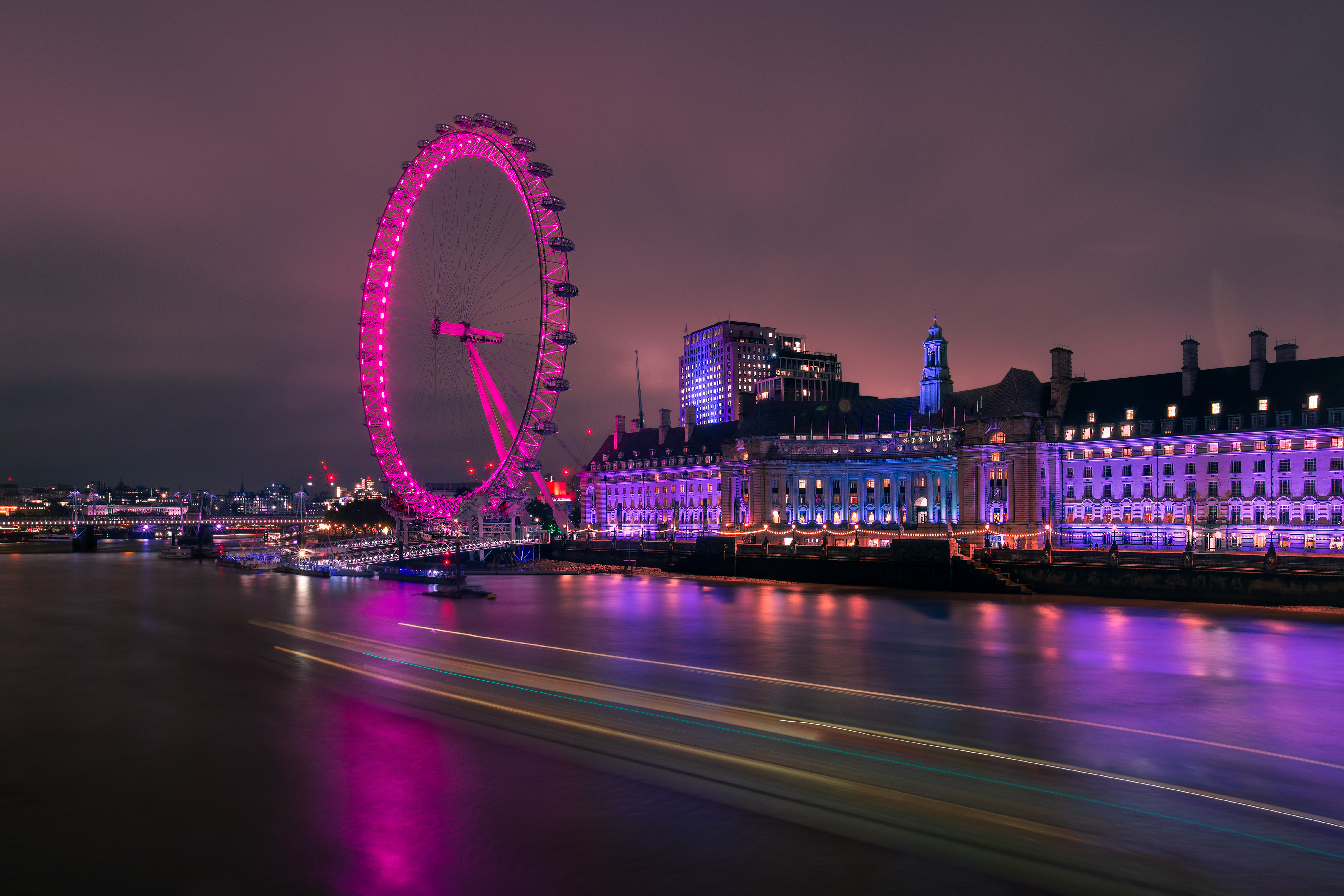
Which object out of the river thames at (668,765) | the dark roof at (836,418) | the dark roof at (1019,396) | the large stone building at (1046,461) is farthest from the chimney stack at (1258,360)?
the river thames at (668,765)

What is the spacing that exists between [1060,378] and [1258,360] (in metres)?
21.8

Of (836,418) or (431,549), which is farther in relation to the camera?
(836,418)

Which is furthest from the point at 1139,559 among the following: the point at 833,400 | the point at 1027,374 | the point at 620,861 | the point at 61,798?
the point at 833,400

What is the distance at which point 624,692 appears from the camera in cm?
2809

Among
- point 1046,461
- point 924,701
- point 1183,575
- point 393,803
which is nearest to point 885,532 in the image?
point 1046,461

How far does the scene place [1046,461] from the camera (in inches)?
4158

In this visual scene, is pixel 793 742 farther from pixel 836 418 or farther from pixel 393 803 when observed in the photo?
pixel 836 418

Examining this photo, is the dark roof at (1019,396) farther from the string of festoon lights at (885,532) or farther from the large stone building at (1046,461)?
the string of festoon lights at (885,532)

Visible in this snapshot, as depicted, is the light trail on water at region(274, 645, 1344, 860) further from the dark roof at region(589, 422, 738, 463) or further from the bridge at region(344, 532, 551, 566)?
the dark roof at region(589, 422, 738, 463)

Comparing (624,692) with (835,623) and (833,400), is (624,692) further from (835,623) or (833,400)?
(833,400)

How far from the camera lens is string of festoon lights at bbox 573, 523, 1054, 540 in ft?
332

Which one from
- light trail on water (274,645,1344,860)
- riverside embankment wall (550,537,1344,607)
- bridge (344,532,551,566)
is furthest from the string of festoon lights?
light trail on water (274,645,1344,860)

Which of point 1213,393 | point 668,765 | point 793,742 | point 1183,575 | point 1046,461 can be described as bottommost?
point 1183,575

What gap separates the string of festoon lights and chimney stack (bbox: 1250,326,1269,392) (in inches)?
1021
